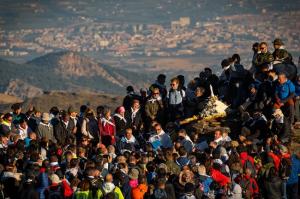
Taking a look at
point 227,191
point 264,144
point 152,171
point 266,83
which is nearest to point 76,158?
point 152,171

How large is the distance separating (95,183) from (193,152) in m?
4.11

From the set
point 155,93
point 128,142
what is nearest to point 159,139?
point 128,142

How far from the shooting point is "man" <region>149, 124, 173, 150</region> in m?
26.3

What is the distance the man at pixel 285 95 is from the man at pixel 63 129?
5.90 metres

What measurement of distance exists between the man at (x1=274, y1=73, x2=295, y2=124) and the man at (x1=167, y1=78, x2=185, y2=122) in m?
3.68

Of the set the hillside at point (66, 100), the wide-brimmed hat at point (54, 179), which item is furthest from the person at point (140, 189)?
the hillside at point (66, 100)

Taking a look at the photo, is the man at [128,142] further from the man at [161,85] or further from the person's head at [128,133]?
the man at [161,85]

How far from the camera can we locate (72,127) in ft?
89.5

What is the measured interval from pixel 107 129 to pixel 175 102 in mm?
3319

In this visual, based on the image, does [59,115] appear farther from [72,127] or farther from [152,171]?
[152,171]

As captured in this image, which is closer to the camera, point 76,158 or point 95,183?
point 95,183

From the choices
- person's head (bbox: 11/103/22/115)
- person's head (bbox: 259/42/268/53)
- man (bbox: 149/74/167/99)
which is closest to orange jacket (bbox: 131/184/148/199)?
person's head (bbox: 11/103/22/115)

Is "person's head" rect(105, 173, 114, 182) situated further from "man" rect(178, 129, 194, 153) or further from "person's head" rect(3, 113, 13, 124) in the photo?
"person's head" rect(3, 113, 13, 124)

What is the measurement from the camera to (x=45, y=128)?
2700 centimetres
